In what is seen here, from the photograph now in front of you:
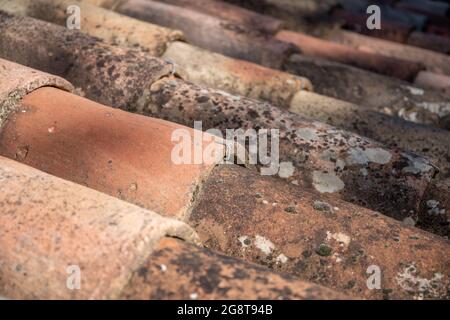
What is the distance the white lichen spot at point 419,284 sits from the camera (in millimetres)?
1667

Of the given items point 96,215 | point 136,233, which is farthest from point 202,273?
point 96,215

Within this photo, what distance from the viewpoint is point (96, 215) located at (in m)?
1.53

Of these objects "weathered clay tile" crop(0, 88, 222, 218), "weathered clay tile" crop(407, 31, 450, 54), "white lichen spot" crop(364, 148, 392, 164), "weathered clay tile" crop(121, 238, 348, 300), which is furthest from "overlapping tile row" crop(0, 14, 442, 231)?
"weathered clay tile" crop(407, 31, 450, 54)

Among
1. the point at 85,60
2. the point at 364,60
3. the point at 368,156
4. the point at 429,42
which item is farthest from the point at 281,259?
the point at 429,42

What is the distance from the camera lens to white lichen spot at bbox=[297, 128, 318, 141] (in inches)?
92.1

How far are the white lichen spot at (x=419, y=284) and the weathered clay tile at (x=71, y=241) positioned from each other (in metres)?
0.61

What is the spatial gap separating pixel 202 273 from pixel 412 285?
597 millimetres

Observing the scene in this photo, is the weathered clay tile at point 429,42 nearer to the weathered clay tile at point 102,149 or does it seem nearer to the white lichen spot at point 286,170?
the white lichen spot at point 286,170

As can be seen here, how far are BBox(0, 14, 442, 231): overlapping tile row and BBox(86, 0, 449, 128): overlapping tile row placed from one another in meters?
0.95

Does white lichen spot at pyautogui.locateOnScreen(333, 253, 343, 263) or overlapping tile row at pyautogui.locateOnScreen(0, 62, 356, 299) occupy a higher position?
overlapping tile row at pyautogui.locateOnScreen(0, 62, 356, 299)

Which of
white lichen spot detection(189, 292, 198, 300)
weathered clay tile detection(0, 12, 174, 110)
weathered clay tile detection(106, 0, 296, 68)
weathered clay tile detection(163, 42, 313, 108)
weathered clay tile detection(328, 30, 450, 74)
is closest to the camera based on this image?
white lichen spot detection(189, 292, 198, 300)

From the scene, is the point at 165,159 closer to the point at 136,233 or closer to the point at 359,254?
the point at 136,233

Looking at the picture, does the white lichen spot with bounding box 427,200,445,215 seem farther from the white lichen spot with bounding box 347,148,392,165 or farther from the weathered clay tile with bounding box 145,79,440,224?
the white lichen spot with bounding box 347,148,392,165

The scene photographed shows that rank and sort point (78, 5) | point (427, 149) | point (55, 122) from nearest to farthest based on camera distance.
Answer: point (55, 122) < point (427, 149) < point (78, 5)
